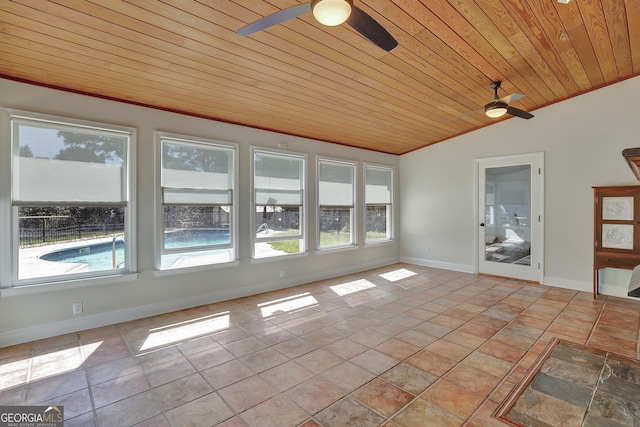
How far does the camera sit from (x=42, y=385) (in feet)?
7.54

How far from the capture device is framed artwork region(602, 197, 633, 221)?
4.12 meters

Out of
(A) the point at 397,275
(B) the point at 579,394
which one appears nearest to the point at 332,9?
(B) the point at 579,394

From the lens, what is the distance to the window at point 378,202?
6438mm

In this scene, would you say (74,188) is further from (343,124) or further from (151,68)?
(343,124)

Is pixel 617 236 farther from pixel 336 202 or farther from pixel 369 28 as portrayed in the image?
pixel 369 28

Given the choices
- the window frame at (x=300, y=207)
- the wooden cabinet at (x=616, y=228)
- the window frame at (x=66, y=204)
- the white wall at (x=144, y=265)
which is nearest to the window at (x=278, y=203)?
the window frame at (x=300, y=207)

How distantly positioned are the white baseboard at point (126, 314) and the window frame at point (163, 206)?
44cm

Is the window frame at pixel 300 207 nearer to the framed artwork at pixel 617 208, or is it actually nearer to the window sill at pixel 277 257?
the window sill at pixel 277 257

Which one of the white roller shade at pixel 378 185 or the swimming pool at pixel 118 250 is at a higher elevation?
the white roller shade at pixel 378 185

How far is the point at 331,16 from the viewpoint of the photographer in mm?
1834

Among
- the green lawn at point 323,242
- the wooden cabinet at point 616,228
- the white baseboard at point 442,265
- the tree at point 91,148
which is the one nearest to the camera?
the tree at point 91,148

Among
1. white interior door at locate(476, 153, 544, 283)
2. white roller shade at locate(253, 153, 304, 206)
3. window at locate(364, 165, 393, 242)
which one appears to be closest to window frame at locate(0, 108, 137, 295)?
white roller shade at locate(253, 153, 304, 206)

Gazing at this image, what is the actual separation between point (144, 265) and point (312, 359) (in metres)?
2.39

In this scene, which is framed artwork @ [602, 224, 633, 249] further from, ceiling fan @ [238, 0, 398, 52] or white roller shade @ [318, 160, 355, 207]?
ceiling fan @ [238, 0, 398, 52]
